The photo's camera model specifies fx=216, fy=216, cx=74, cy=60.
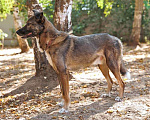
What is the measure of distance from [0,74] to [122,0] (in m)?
11.3

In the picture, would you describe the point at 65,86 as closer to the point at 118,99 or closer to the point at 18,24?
the point at 118,99

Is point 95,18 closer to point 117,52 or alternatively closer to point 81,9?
point 81,9

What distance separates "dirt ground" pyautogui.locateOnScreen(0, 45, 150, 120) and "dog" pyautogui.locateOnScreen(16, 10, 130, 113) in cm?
34

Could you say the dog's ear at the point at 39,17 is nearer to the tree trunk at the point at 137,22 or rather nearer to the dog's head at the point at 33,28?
the dog's head at the point at 33,28

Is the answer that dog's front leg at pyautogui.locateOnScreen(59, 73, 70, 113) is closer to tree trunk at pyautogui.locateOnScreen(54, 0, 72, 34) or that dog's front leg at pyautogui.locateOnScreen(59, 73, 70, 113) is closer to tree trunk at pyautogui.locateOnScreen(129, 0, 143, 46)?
tree trunk at pyautogui.locateOnScreen(54, 0, 72, 34)

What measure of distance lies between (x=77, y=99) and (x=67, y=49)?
4.28ft

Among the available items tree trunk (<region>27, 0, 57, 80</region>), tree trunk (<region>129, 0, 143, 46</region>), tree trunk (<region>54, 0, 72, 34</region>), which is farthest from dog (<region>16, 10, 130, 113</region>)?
tree trunk (<region>129, 0, 143, 46</region>)

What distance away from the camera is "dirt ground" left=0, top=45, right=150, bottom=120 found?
13.5 ft

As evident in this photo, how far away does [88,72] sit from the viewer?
777 cm

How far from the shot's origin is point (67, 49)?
4.44m

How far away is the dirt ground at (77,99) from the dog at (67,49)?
338 mm

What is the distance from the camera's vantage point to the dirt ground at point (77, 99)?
4121 millimetres

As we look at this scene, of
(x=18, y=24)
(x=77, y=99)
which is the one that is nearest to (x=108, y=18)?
(x=18, y=24)

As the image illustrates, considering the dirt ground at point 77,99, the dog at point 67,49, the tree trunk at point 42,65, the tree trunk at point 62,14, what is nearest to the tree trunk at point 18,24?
the dirt ground at point 77,99
